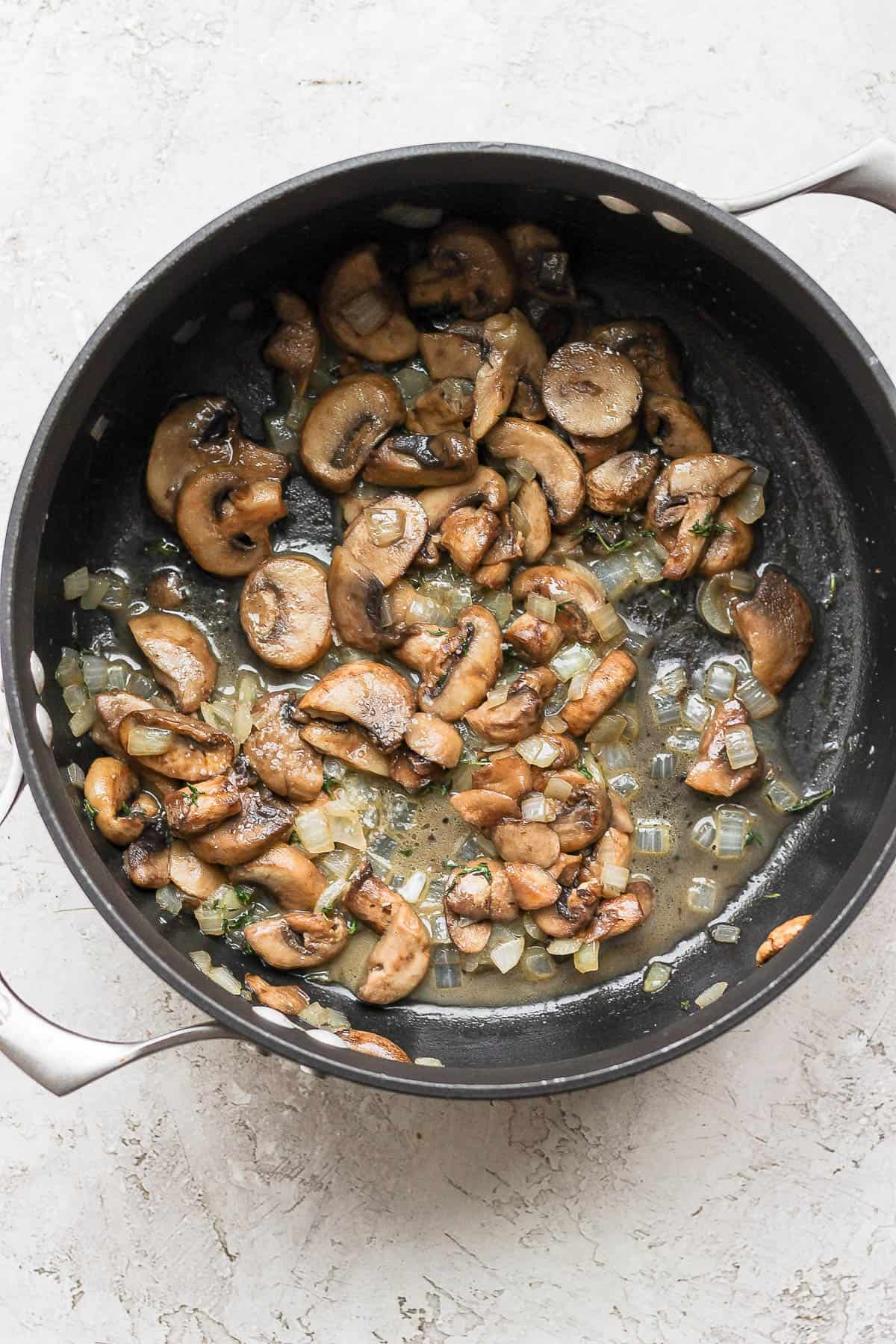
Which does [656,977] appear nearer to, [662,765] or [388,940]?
[662,765]

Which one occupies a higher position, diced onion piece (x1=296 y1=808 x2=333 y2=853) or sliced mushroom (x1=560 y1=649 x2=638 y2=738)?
sliced mushroom (x1=560 y1=649 x2=638 y2=738)

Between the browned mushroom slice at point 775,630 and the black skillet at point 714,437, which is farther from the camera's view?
the browned mushroom slice at point 775,630

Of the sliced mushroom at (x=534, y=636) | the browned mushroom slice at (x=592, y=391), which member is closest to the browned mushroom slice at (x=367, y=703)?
the sliced mushroom at (x=534, y=636)

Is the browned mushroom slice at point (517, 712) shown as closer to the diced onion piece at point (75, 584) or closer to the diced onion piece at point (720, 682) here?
the diced onion piece at point (720, 682)

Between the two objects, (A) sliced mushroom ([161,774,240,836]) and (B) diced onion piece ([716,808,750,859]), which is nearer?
(A) sliced mushroom ([161,774,240,836])

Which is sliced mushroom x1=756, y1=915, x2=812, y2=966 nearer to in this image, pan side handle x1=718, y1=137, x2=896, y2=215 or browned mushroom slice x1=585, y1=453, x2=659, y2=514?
browned mushroom slice x1=585, y1=453, x2=659, y2=514

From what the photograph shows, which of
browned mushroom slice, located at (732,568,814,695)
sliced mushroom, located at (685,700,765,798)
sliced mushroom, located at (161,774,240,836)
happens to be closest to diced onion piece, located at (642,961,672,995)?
sliced mushroom, located at (685,700,765,798)
